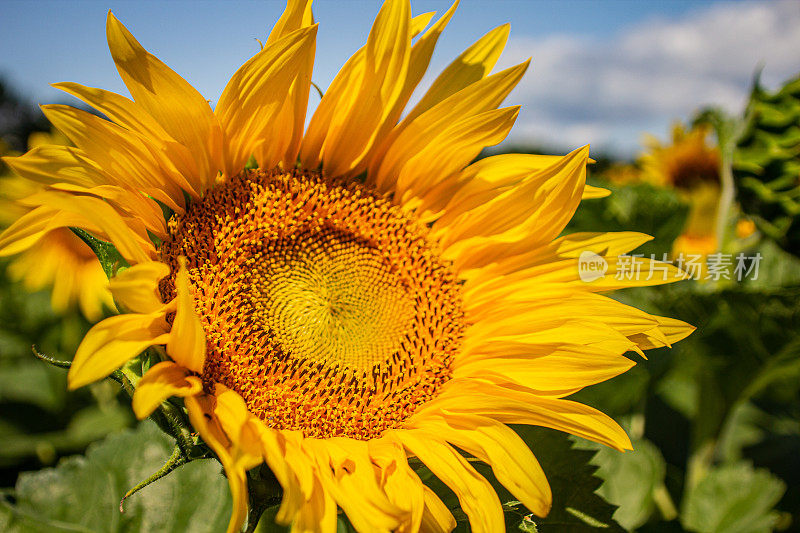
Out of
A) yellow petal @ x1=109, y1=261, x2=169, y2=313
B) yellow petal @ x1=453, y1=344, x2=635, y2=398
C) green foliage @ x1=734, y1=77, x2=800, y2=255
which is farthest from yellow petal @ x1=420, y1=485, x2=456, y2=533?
green foliage @ x1=734, y1=77, x2=800, y2=255

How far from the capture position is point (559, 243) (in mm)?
1296

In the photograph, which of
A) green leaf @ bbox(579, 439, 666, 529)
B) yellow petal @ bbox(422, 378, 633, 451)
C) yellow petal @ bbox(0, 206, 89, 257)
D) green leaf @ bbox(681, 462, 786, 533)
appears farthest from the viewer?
green leaf @ bbox(681, 462, 786, 533)

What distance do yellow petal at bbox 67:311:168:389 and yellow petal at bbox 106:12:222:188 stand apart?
34cm

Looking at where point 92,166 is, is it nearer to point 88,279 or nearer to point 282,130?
point 282,130

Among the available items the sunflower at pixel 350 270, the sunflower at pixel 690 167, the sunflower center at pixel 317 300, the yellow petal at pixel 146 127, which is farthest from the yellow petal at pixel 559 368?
the sunflower at pixel 690 167

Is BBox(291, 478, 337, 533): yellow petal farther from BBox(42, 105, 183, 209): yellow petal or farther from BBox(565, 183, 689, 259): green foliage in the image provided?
BBox(565, 183, 689, 259): green foliage

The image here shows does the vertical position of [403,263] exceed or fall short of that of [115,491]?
it exceeds it

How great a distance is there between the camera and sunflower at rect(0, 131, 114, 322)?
239cm

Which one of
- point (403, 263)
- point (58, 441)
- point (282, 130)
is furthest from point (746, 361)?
point (58, 441)

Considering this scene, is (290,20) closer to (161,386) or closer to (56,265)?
(161,386)

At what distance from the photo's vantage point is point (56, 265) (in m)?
→ 2.54

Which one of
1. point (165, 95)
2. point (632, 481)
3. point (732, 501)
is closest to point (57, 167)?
point (165, 95)

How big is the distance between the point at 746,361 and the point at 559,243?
1.58m

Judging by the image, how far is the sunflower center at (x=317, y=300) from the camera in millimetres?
1133
